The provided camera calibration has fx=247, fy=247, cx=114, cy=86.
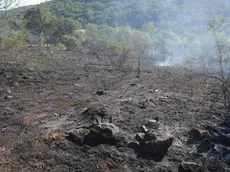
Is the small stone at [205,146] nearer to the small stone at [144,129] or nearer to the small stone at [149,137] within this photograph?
the small stone at [149,137]

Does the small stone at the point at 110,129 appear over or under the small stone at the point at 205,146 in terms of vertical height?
over

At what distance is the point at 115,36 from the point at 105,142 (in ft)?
121

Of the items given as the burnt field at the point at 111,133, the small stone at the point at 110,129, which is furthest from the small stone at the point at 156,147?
the small stone at the point at 110,129

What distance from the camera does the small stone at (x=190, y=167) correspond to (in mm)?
3877

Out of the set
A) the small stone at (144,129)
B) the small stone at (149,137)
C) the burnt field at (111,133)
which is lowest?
the burnt field at (111,133)

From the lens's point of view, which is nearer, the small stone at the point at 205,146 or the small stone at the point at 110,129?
the small stone at the point at 205,146

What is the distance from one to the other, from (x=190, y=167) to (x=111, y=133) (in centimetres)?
166

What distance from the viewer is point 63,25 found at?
35.0 meters

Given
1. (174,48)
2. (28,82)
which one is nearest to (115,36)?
(174,48)

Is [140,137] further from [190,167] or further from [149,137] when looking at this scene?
[190,167]

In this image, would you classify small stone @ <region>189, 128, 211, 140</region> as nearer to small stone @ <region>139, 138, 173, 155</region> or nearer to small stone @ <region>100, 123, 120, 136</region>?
small stone @ <region>139, 138, 173, 155</region>

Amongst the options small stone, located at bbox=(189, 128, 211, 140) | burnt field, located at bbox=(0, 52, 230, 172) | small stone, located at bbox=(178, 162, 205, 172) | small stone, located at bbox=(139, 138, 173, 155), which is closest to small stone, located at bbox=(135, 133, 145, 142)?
burnt field, located at bbox=(0, 52, 230, 172)

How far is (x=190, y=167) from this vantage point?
390 cm

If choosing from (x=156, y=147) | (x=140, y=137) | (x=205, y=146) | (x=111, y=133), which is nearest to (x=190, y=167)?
(x=156, y=147)
